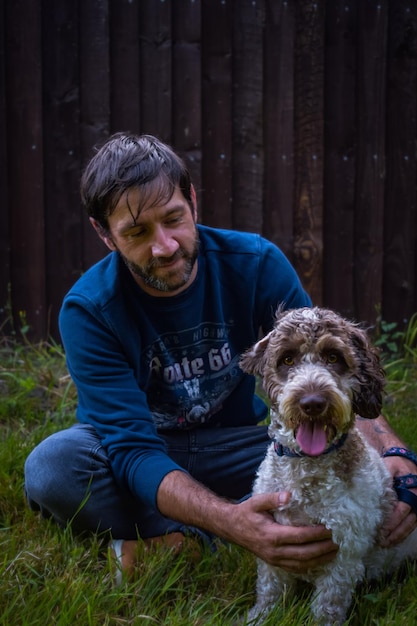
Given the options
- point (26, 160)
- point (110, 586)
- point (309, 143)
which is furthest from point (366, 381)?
point (26, 160)

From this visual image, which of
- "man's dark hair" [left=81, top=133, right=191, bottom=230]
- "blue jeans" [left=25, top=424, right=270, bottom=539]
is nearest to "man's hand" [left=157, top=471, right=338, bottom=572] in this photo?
"blue jeans" [left=25, top=424, right=270, bottom=539]

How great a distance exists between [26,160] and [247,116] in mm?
1578

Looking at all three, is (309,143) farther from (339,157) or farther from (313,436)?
(313,436)

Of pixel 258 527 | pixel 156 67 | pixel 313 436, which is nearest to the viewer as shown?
pixel 313 436

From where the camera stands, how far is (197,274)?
3.37 m

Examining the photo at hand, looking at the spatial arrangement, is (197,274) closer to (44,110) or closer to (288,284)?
(288,284)

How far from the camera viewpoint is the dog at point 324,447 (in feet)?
8.10

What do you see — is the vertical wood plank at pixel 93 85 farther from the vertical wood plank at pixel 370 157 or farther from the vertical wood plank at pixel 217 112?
the vertical wood plank at pixel 370 157

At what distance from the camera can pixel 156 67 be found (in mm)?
5387

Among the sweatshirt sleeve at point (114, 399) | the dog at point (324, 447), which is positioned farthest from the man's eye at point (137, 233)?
the dog at point (324, 447)

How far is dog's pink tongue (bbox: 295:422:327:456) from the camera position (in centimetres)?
249

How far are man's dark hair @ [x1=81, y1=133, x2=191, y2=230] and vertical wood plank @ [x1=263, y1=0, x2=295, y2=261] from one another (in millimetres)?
2316

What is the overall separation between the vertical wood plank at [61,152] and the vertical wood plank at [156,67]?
0.46 metres

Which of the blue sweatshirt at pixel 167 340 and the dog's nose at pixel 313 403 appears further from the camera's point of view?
the blue sweatshirt at pixel 167 340
